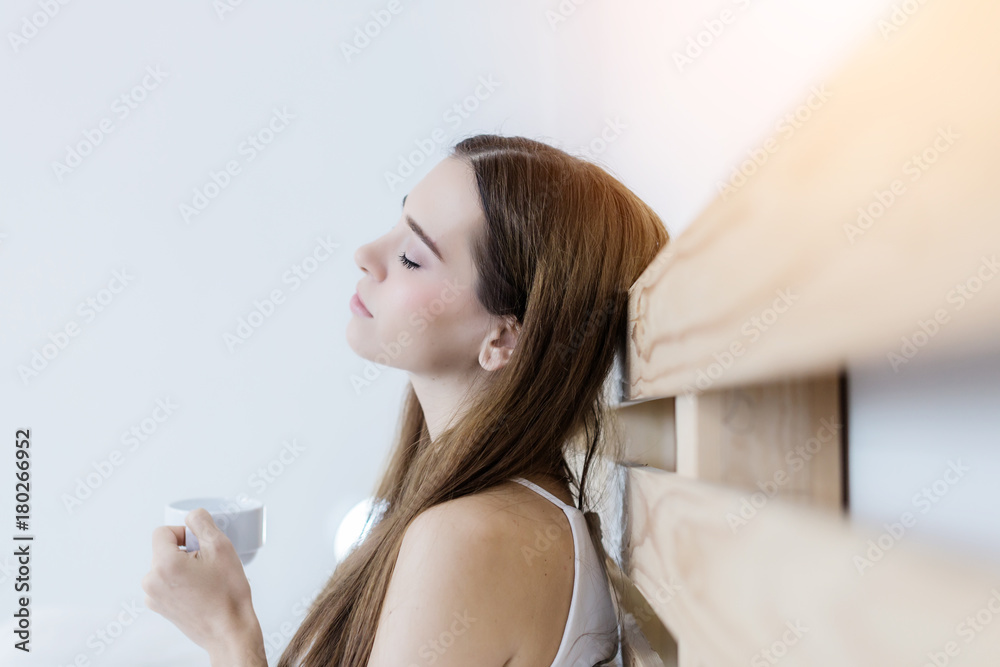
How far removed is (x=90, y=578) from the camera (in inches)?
72.4

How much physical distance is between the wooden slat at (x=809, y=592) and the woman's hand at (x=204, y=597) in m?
0.58

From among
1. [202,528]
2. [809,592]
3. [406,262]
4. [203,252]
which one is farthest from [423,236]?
[203,252]

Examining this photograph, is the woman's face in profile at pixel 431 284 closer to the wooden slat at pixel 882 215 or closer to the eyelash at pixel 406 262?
the eyelash at pixel 406 262

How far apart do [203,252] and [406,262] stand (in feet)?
3.73

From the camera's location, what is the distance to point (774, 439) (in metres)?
0.45

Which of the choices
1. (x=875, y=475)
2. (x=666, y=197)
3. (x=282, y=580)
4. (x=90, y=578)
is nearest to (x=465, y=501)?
(x=875, y=475)

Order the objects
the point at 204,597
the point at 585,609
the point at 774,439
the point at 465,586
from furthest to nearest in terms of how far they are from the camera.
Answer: the point at 204,597, the point at 585,609, the point at 465,586, the point at 774,439

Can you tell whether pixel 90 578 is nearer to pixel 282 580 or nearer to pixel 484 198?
pixel 282 580

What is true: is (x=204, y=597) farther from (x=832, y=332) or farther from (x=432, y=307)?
(x=832, y=332)

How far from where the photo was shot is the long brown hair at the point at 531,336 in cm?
83

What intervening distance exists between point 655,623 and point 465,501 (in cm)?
A: 24

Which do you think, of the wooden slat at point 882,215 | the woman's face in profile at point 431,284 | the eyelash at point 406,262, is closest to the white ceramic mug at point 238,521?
the woman's face in profile at point 431,284

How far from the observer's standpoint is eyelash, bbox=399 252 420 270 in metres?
0.92

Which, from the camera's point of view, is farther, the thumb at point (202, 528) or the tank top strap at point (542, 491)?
the thumb at point (202, 528)
